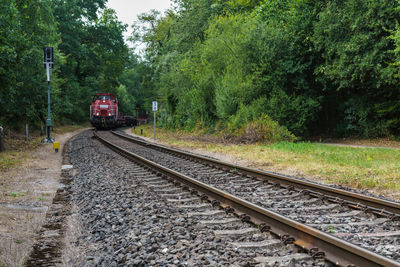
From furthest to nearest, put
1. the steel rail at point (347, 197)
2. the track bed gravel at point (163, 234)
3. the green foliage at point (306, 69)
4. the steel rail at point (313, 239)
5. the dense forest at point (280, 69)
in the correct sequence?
the green foliage at point (306, 69) → the dense forest at point (280, 69) → the steel rail at point (347, 197) → the track bed gravel at point (163, 234) → the steel rail at point (313, 239)

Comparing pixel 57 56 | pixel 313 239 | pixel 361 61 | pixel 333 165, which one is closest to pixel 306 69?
pixel 361 61

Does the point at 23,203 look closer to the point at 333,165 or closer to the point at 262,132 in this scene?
the point at 333,165

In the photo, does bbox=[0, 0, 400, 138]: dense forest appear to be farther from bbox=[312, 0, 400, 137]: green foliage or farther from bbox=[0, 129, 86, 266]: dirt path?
bbox=[0, 129, 86, 266]: dirt path


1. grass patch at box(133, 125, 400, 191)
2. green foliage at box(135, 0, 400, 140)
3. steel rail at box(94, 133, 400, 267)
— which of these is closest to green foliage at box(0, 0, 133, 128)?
grass patch at box(133, 125, 400, 191)

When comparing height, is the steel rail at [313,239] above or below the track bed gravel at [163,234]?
above

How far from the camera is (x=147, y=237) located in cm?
428

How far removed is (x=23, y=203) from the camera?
6469 millimetres

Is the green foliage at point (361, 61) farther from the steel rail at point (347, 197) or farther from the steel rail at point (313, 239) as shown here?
the steel rail at point (313, 239)

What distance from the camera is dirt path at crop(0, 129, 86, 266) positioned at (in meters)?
4.18

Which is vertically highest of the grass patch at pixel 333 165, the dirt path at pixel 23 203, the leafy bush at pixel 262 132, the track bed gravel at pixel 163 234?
the leafy bush at pixel 262 132

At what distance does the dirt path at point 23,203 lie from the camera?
4.18 meters

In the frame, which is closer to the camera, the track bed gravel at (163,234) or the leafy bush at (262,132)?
the track bed gravel at (163,234)

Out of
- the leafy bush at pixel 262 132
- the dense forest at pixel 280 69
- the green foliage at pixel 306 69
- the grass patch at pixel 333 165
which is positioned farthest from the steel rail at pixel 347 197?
the green foliage at pixel 306 69

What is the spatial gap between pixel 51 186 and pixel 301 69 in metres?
16.8
